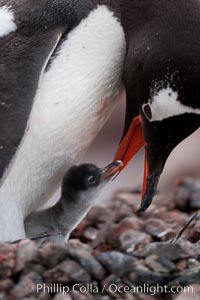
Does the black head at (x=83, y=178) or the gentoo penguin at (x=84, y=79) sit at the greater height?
the gentoo penguin at (x=84, y=79)

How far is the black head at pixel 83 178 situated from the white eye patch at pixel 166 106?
1.47 feet

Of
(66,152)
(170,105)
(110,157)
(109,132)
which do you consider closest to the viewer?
(170,105)

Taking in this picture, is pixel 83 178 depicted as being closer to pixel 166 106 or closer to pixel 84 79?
pixel 84 79

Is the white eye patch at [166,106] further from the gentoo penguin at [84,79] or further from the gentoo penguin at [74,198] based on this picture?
the gentoo penguin at [74,198]

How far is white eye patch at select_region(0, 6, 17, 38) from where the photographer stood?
→ 493 centimetres

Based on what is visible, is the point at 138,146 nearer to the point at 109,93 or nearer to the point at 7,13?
the point at 109,93

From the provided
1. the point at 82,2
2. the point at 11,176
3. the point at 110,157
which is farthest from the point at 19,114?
the point at 110,157

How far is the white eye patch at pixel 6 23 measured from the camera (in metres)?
4.93

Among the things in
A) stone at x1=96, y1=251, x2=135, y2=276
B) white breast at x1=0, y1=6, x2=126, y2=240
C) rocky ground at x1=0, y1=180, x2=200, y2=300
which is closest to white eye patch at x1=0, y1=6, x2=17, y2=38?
white breast at x1=0, y1=6, x2=126, y2=240

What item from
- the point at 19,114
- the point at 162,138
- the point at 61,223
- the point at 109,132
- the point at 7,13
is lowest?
the point at 109,132

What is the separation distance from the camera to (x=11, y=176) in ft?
16.3

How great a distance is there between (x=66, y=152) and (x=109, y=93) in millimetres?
391

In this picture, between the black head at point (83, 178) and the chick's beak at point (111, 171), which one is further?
the chick's beak at point (111, 171)

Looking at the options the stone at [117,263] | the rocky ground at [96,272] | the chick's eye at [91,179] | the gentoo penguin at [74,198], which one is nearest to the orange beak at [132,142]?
the gentoo penguin at [74,198]
